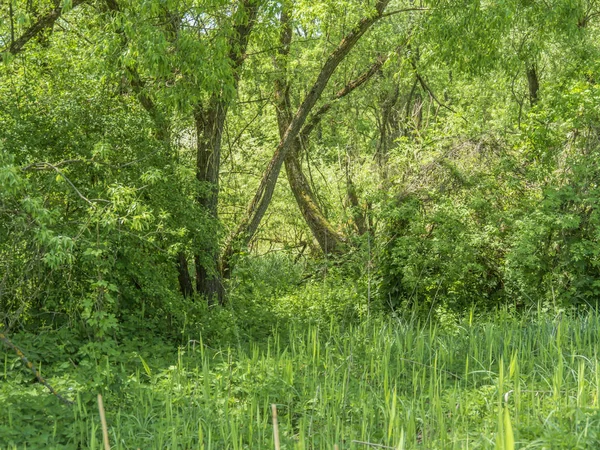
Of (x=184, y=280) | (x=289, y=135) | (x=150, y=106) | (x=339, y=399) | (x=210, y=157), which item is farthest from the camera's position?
(x=289, y=135)

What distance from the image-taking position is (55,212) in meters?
5.51

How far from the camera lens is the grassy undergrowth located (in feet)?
13.4

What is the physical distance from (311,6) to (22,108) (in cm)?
358

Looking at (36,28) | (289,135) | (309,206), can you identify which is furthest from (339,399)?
(309,206)

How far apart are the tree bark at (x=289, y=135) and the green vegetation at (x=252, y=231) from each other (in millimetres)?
32

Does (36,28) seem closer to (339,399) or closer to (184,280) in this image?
(184,280)

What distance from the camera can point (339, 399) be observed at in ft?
15.5

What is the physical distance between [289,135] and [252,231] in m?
1.37

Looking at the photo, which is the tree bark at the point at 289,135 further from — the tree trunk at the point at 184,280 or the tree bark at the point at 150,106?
the tree bark at the point at 150,106

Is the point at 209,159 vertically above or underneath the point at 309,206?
above

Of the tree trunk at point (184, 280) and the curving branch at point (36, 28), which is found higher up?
the curving branch at point (36, 28)

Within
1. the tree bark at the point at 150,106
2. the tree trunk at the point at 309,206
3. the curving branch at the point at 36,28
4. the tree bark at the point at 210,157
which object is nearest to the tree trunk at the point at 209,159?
the tree bark at the point at 210,157

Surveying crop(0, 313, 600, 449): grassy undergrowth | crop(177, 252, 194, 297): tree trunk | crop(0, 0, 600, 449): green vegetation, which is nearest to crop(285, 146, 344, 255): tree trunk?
crop(0, 0, 600, 449): green vegetation

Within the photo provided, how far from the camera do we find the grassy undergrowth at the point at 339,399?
410 cm
